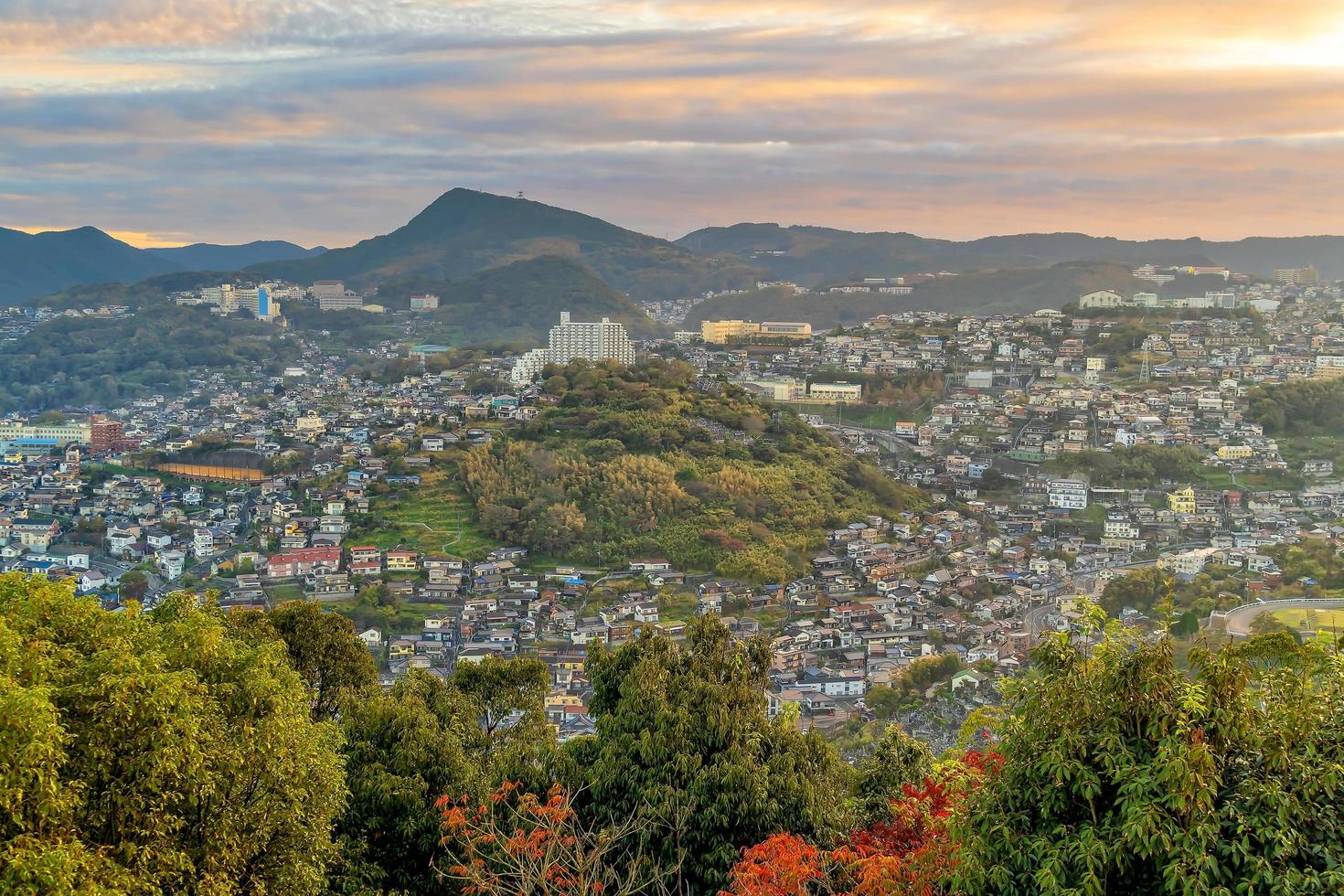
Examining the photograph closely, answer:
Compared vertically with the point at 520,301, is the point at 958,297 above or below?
below

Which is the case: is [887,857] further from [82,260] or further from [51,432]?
[82,260]

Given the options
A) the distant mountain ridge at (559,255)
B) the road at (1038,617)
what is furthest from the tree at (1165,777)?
the distant mountain ridge at (559,255)

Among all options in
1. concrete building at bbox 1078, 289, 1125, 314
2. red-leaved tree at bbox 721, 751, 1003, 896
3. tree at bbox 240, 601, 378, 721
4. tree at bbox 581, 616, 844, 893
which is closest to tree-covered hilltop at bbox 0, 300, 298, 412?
concrete building at bbox 1078, 289, 1125, 314

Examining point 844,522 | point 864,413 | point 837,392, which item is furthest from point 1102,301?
point 844,522

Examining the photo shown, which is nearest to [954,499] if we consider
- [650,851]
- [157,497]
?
[157,497]

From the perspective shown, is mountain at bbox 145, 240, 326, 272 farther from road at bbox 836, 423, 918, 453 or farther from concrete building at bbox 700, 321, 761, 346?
road at bbox 836, 423, 918, 453

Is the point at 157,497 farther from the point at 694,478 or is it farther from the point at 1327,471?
the point at 1327,471
